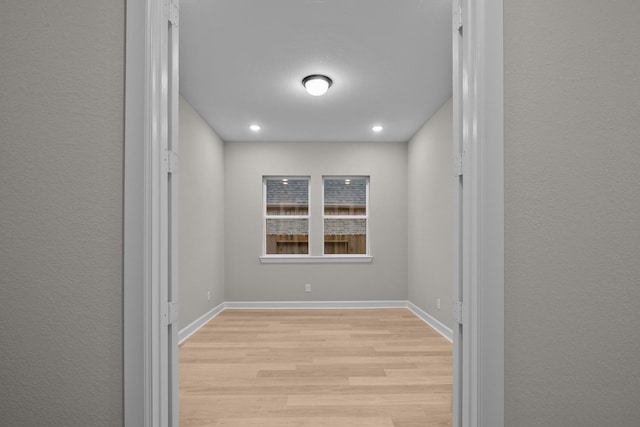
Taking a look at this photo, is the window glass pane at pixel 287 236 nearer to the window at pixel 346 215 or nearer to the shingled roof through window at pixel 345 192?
the window at pixel 346 215

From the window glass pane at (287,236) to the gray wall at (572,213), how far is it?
467 cm

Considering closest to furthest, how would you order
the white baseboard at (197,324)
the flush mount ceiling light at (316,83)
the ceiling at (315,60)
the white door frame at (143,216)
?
the white door frame at (143,216) < the ceiling at (315,60) < the flush mount ceiling light at (316,83) < the white baseboard at (197,324)

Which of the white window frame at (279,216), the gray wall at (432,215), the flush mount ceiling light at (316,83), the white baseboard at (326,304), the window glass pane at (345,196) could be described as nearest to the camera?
the flush mount ceiling light at (316,83)

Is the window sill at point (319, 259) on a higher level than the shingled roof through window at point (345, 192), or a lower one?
lower

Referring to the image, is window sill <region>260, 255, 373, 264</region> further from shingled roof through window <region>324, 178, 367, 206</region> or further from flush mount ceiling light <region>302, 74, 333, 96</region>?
flush mount ceiling light <region>302, 74, 333, 96</region>

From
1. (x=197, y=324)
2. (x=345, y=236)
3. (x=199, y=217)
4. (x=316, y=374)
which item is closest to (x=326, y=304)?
(x=345, y=236)

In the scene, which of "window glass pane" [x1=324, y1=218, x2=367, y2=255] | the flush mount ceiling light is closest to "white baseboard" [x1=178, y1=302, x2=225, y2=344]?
"window glass pane" [x1=324, y1=218, x2=367, y2=255]

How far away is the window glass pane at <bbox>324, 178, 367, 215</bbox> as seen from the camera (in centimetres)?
585

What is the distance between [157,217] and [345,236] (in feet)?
15.5

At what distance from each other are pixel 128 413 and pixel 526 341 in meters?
1.42

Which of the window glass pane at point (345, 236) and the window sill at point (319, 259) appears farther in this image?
the window glass pane at point (345, 236)

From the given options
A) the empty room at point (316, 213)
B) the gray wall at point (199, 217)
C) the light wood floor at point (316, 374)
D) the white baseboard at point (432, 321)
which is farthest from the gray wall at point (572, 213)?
the gray wall at point (199, 217)

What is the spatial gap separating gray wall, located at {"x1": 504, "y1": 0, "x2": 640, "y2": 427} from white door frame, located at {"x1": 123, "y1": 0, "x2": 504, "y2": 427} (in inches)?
2.0

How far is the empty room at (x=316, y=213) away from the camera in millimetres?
2457
